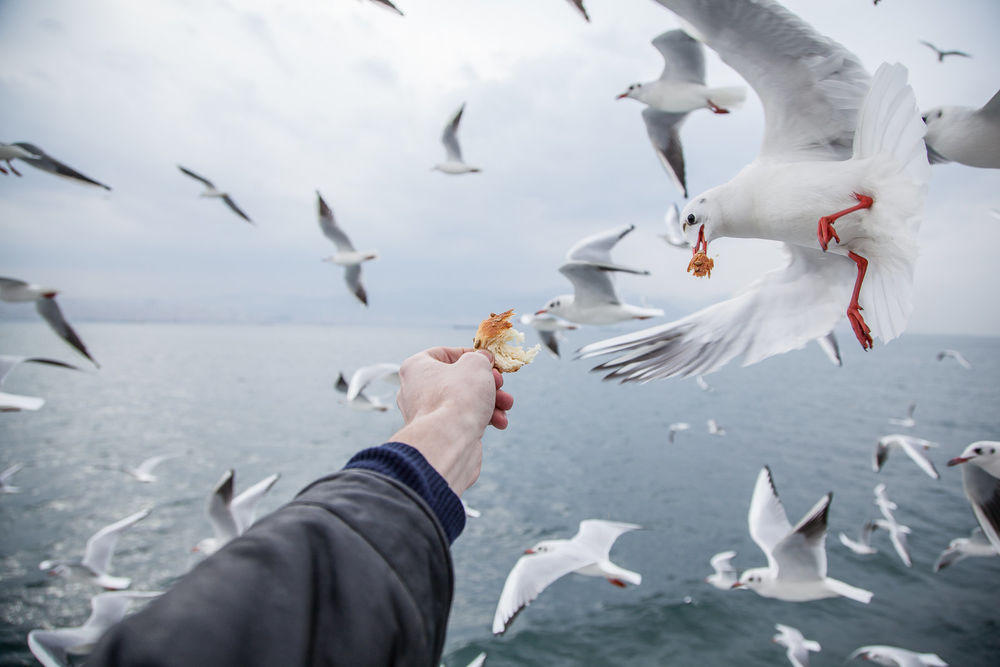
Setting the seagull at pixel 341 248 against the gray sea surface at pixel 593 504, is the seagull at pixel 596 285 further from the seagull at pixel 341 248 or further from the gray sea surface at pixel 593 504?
the seagull at pixel 341 248

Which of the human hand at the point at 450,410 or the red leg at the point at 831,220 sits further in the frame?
the red leg at the point at 831,220

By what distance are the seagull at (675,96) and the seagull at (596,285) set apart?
5.14 feet

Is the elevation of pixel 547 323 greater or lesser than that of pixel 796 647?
greater

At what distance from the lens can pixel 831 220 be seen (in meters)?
2.14

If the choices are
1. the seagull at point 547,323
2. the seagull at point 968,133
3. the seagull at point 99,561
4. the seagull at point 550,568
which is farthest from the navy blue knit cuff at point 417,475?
the seagull at point 99,561

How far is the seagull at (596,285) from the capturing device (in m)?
6.02

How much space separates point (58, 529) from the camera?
11672mm

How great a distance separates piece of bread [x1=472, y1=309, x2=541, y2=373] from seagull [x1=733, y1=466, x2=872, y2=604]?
4445 mm

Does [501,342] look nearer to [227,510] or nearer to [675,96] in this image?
[675,96]

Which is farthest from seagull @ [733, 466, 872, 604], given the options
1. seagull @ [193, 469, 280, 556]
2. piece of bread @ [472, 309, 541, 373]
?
seagull @ [193, 469, 280, 556]

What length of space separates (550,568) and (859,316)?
4.82 m

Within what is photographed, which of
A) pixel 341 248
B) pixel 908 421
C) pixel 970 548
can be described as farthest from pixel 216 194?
pixel 908 421

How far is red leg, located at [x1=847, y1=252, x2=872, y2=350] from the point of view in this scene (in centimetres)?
199

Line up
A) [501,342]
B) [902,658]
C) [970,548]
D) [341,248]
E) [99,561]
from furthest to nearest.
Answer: [341,248]
[970,548]
[99,561]
[902,658]
[501,342]
